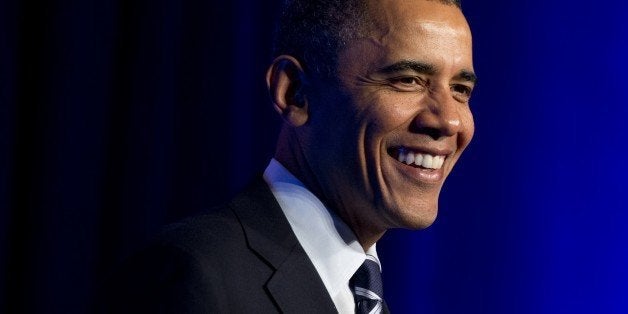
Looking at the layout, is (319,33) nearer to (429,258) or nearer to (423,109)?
(423,109)

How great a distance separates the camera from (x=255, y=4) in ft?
7.27

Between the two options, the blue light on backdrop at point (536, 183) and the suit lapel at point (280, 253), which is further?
the blue light on backdrop at point (536, 183)

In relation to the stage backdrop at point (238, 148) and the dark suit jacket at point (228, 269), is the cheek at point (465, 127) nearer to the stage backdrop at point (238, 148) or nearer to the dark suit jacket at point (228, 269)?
the dark suit jacket at point (228, 269)

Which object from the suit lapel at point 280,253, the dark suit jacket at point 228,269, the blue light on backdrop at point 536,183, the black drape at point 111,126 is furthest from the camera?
the blue light on backdrop at point 536,183

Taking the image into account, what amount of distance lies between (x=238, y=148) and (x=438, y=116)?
97 centimetres

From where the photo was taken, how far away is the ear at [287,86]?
1.32 metres

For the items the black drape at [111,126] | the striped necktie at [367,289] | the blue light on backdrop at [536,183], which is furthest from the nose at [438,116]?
the blue light on backdrop at [536,183]

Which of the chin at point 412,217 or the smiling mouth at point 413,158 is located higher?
the smiling mouth at point 413,158

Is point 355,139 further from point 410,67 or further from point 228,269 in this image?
point 228,269

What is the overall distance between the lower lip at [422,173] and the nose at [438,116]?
2.1 inches

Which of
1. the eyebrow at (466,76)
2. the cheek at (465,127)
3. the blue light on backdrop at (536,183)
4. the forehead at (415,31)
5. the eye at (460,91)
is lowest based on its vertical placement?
the blue light on backdrop at (536,183)

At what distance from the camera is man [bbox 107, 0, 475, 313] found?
1263 millimetres

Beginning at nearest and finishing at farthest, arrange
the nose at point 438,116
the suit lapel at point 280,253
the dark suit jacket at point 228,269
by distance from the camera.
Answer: the dark suit jacket at point 228,269, the suit lapel at point 280,253, the nose at point 438,116

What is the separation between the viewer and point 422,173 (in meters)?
1.30
